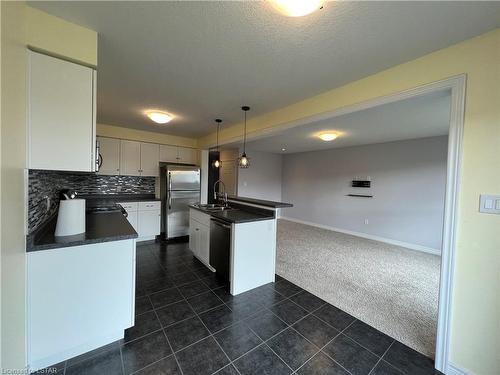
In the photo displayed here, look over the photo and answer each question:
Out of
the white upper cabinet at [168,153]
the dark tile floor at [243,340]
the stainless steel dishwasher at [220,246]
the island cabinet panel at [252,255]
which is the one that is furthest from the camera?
the white upper cabinet at [168,153]

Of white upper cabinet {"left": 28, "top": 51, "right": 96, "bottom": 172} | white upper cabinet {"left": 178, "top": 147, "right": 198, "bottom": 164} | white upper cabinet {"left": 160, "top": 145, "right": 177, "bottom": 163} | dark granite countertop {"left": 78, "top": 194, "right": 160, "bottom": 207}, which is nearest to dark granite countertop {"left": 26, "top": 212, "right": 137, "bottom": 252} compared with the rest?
white upper cabinet {"left": 28, "top": 51, "right": 96, "bottom": 172}

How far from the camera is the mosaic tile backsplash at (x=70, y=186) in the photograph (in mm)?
1708

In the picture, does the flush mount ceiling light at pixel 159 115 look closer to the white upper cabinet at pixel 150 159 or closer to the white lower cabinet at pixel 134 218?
the white upper cabinet at pixel 150 159

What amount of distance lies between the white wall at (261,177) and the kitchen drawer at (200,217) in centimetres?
312

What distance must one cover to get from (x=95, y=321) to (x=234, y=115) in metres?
2.98

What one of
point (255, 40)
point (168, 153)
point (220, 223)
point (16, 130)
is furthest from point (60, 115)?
point (168, 153)

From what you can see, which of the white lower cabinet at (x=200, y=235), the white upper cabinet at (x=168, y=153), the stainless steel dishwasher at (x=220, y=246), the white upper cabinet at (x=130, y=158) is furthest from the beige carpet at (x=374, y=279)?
the white upper cabinet at (x=130, y=158)

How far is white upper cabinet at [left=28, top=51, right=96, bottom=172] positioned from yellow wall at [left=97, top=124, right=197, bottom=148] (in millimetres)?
3050

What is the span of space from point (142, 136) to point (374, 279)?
5019 millimetres

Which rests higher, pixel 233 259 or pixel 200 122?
pixel 200 122

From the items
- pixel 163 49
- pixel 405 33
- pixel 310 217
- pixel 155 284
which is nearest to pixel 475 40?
pixel 405 33

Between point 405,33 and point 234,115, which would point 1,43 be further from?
point 234,115

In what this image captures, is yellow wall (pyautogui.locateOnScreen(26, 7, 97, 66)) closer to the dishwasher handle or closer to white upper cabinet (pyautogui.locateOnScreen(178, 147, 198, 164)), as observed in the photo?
the dishwasher handle

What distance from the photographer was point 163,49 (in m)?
1.71
